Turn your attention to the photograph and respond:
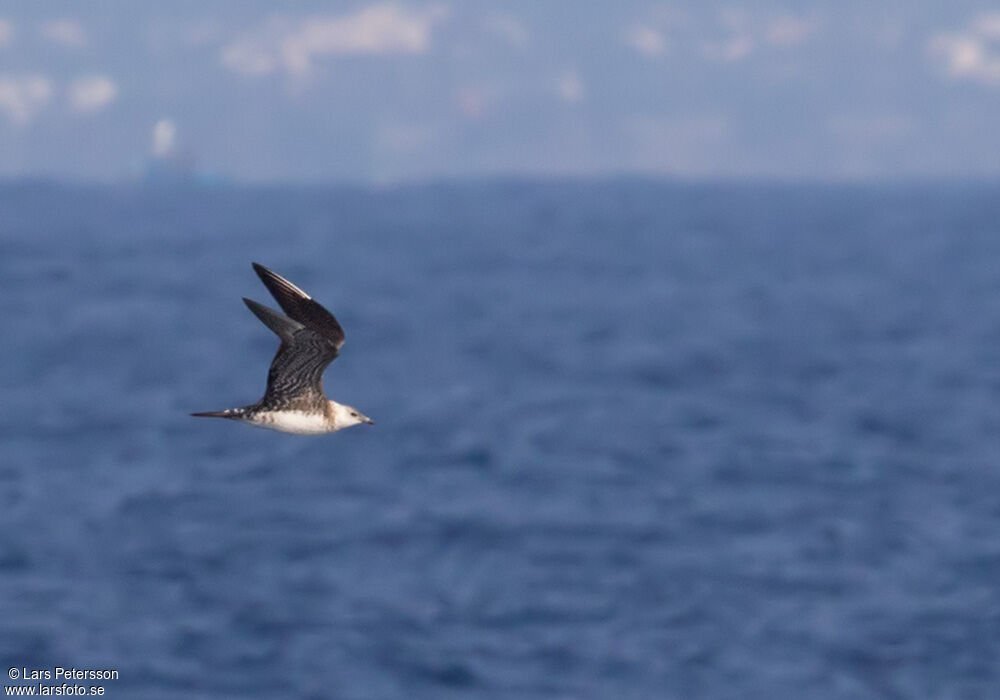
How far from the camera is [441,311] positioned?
314ft

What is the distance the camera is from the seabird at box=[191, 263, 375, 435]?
14.0 meters

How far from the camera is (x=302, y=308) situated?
14.0m

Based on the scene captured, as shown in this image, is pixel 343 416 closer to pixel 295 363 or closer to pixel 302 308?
pixel 295 363

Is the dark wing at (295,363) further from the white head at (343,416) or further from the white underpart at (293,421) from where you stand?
the white head at (343,416)

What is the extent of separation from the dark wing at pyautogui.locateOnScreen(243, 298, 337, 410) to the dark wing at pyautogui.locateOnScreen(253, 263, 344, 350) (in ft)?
0.22

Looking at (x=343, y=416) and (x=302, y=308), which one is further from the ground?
(x=302, y=308)

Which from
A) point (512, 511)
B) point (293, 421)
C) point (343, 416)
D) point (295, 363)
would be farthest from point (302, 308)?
point (512, 511)

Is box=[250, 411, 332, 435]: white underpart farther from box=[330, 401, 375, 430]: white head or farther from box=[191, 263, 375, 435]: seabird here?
box=[330, 401, 375, 430]: white head

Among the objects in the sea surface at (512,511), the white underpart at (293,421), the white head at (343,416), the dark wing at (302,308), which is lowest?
the white underpart at (293,421)

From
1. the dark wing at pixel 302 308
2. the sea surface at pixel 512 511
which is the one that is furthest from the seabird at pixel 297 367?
the sea surface at pixel 512 511

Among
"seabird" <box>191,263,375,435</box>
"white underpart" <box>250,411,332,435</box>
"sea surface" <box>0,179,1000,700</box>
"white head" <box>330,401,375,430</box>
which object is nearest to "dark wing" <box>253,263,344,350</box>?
"seabird" <box>191,263,375,435</box>

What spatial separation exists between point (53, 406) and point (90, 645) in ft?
98.2

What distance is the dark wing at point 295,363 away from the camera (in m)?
14.3

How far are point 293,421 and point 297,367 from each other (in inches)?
23.4
